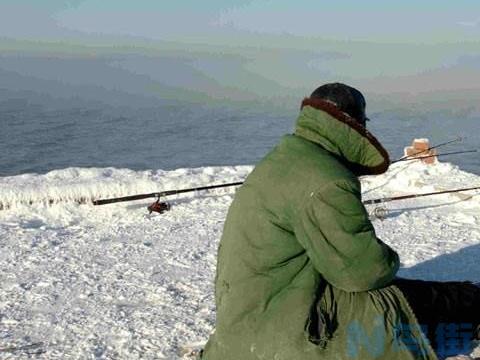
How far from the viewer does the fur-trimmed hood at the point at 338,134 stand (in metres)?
2.84

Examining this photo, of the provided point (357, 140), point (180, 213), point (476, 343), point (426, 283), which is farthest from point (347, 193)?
point (180, 213)

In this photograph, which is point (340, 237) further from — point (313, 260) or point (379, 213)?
point (379, 213)

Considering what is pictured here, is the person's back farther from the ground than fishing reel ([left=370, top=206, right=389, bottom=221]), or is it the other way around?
the person's back

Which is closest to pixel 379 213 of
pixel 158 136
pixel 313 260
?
pixel 313 260

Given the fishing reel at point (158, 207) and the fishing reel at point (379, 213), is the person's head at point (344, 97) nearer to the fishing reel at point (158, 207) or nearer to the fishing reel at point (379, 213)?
the fishing reel at point (379, 213)

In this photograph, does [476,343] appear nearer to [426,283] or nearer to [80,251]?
[426,283]

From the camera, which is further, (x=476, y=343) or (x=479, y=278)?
(x=479, y=278)

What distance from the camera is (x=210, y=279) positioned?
229 inches

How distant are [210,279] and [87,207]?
2.88 metres

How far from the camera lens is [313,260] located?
9.17ft

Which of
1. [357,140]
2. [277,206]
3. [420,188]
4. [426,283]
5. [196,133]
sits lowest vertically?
[196,133]

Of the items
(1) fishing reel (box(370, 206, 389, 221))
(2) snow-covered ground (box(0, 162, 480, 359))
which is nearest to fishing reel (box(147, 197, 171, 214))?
(2) snow-covered ground (box(0, 162, 480, 359))

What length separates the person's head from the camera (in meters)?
2.92

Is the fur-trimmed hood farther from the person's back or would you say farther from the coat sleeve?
the coat sleeve
